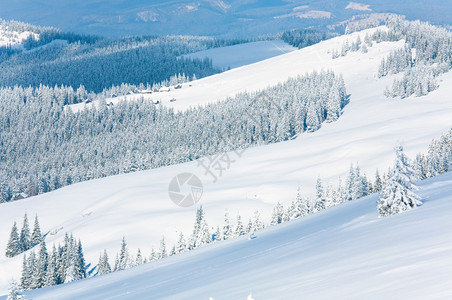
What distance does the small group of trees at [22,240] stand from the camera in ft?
196

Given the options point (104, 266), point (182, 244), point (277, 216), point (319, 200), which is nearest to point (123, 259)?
point (104, 266)

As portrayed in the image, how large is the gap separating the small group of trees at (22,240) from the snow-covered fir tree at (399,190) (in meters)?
47.6

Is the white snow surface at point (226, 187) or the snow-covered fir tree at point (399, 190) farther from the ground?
the snow-covered fir tree at point (399, 190)

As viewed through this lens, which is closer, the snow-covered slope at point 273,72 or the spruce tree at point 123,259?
the spruce tree at point 123,259

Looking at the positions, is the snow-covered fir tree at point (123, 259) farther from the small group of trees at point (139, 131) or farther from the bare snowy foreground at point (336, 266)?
the small group of trees at point (139, 131)

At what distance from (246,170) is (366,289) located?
218 ft

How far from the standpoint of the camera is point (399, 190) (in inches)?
850

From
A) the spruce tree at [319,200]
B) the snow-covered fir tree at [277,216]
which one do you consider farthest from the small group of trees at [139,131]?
the spruce tree at [319,200]

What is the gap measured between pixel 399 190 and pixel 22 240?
1974 inches

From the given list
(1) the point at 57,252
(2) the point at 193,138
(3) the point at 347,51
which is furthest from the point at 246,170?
(3) the point at 347,51

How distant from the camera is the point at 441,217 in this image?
1733cm

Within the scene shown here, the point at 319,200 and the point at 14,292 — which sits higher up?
the point at 14,292

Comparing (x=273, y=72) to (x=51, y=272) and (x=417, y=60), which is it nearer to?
(x=417, y=60)

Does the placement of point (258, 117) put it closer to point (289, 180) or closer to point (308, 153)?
point (308, 153)
